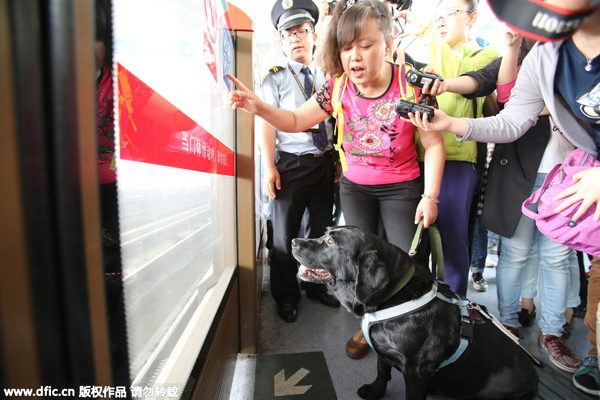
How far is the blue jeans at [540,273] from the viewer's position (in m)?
1.68

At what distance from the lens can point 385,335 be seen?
44.0 inches

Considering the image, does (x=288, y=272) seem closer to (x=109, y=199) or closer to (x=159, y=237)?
(x=159, y=237)

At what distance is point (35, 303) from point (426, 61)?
229cm

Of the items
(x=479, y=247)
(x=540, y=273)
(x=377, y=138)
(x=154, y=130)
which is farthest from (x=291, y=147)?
(x=479, y=247)

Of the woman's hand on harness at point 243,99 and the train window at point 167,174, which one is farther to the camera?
the woman's hand on harness at point 243,99

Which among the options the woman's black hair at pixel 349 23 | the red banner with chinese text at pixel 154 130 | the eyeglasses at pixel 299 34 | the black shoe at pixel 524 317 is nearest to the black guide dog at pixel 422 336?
the red banner with chinese text at pixel 154 130

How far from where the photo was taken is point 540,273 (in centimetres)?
179

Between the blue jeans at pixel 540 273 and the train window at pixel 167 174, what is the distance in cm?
178

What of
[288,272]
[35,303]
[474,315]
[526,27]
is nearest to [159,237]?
[35,303]

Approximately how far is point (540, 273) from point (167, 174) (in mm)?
2191

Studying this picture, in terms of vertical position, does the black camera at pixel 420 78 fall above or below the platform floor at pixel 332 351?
above

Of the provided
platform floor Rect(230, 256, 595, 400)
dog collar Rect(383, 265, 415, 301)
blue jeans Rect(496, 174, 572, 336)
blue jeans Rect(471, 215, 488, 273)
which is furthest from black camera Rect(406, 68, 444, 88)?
blue jeans Rect(471, 215, 488, 273)

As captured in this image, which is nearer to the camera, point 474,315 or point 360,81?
point 474,315

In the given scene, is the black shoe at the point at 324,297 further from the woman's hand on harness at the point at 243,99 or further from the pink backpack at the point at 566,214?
the woman's hand on harness at the point at 243,99
